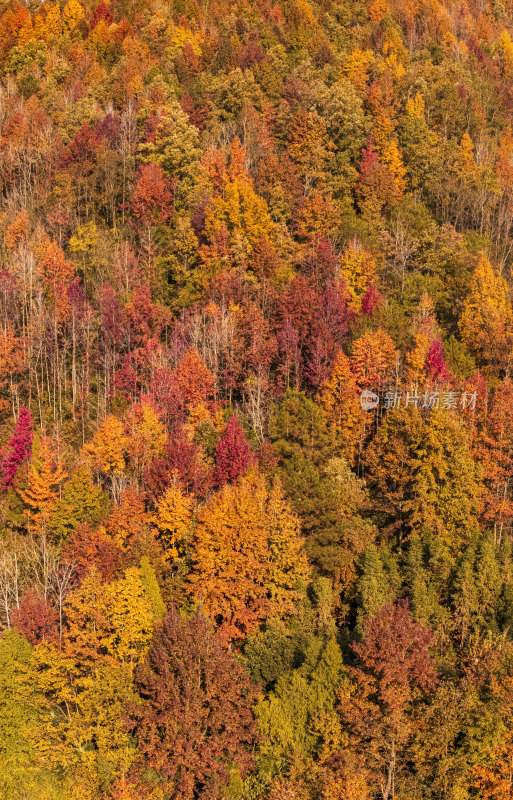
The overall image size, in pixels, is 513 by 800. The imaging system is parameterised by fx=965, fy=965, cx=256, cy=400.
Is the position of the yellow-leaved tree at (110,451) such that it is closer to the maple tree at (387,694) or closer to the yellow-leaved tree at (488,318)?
the maple tree at (387,694)

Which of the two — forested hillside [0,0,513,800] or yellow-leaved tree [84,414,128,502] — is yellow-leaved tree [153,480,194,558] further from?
yellow-leaved tree [84,414,128,502]

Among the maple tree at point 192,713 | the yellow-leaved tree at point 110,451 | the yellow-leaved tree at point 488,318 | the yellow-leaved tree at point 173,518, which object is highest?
the yellow-leaved tree at point 488,318

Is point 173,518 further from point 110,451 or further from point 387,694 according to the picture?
point 387,694

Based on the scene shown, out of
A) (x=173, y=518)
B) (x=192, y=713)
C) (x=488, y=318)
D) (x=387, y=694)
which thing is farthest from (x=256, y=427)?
(x=387, y=694)

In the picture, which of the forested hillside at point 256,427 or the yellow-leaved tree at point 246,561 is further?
the yellow-leaved tree at point 246,561

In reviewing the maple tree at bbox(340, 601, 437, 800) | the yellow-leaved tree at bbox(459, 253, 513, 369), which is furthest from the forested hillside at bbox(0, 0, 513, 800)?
the yellow-leaved tree at bbox(459, 253, 513, 369)

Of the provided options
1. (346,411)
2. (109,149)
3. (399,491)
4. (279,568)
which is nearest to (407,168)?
(109,149)

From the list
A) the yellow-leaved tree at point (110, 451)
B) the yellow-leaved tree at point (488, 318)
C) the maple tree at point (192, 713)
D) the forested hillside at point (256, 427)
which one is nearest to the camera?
the maple tree at point (192, 713)

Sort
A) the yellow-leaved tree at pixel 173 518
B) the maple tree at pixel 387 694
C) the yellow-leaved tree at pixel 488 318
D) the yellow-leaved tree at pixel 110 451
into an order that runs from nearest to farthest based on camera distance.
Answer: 1. the maple tree at pixel 387 694
2. the yellow-leaved tree at pixel 173 518
3. the yellow-leaved tree at pixel 110 451
4. the yellow-leaved tree at pixel 488 318

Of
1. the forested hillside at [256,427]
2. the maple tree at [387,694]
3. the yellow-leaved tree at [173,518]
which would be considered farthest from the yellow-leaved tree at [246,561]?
the maple tree at [387,694]
